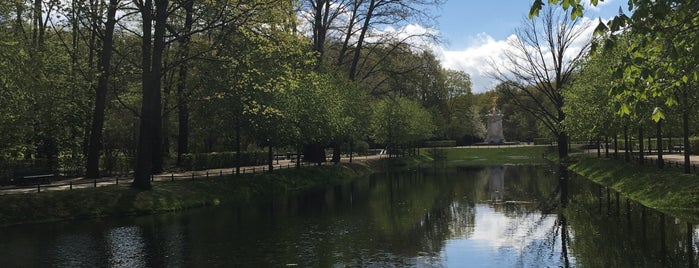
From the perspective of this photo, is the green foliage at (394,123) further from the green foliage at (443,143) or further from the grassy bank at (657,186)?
the grassy bank at (657,186)

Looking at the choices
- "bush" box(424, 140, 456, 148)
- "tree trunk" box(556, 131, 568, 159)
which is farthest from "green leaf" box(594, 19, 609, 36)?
"bush" box(424, 140, 456, 148)

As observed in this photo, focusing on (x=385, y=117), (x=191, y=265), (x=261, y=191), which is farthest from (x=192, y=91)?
(x=385, y=117)

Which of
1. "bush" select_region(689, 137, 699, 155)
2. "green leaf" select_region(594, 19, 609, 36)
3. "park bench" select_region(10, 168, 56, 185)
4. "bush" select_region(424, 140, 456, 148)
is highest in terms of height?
"green leaf" select_region(594, 19, 609, 36)

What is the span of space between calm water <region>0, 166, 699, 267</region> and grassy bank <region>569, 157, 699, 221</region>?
95cm

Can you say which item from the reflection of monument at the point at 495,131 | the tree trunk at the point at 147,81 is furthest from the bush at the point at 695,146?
the tree trunk at the point at 147,81

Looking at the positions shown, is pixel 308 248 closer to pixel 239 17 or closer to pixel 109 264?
pixel 109 264

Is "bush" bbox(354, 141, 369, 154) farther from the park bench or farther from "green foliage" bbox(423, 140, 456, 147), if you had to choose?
the park bench

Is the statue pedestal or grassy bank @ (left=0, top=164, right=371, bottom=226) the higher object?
the statue pedestal

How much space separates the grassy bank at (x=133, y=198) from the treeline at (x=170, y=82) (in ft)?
5.73

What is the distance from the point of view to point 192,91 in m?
36.1

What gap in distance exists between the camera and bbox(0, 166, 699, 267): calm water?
15703 mm

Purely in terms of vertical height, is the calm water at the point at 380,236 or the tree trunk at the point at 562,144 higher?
the tree trunk at the point at 562,144

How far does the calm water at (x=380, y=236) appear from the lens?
1570 centimetres

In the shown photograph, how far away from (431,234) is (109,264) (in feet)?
35.5
